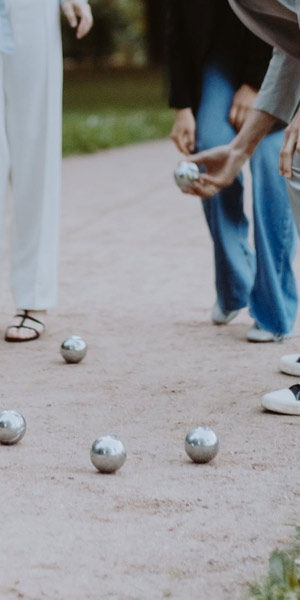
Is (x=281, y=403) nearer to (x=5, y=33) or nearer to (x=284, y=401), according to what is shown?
(x=284, y=401)

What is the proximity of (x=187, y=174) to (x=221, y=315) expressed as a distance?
1077mm

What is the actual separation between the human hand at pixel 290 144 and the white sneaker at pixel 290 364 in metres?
0.92

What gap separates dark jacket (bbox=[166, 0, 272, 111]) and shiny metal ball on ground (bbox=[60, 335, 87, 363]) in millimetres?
1248

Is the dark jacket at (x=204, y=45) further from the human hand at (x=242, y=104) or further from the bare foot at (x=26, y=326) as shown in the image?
the bare foot at (x=26, y=326)

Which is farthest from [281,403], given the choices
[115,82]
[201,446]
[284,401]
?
[115,82]

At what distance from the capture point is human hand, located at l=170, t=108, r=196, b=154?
5.26 metres

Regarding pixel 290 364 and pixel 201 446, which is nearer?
pixel 201 446

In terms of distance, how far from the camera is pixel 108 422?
3883mm

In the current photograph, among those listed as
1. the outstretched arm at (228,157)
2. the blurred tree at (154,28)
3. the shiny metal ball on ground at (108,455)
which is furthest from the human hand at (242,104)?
the blurred tree at (154,28)

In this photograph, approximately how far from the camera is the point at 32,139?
16.8 feet

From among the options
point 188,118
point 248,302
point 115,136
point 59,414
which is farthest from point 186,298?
point 115,136

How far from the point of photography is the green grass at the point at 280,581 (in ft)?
7.57

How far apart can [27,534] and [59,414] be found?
1.17 meters

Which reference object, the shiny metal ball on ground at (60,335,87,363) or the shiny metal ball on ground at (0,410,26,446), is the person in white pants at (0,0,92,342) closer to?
the shiny metal ball on ground at (60,335,87,363)
